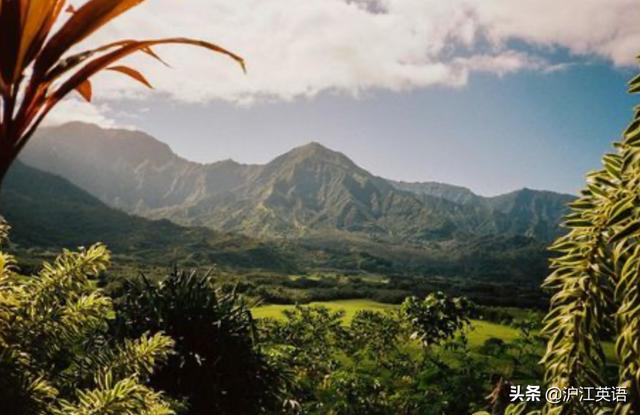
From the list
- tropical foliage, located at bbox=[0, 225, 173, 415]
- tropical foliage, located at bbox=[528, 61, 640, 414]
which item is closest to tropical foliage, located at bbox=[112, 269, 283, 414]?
tropical foliage, located at bbox=[0, 225, 173, 415]

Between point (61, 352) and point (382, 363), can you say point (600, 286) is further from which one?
point (382, 363)

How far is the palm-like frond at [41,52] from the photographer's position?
1131 millimetres

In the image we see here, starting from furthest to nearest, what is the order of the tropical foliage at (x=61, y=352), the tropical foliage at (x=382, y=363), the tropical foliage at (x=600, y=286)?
the tropical foliage at (x=382, y=363), the tropical foliage at (x=61, y=352), the tropical foliage at (x=600, y=286)

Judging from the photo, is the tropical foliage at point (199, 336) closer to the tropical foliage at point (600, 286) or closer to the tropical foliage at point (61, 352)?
the tropical foliage at point (61, 352)

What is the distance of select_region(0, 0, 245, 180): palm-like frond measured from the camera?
1.13 metres

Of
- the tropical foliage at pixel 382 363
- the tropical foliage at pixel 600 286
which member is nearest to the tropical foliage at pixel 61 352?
the tropical foliage at pixel 600 286

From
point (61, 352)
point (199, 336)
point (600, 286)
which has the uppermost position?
point (600, 286)

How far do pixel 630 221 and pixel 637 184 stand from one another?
0.08 meters

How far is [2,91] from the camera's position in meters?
1.16

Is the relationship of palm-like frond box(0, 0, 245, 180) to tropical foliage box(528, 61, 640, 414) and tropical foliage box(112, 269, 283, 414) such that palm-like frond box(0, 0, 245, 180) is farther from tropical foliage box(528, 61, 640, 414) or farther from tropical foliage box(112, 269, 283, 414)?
tropical foliage box(112, 269, 283, 414)

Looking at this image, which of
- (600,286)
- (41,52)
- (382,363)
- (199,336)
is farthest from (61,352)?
(382,363)

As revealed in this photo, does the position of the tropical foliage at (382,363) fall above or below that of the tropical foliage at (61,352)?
below

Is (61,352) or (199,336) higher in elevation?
(61,352)

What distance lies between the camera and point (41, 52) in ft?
3.96
